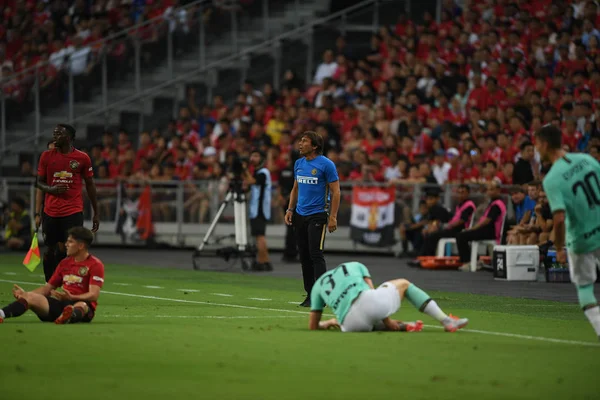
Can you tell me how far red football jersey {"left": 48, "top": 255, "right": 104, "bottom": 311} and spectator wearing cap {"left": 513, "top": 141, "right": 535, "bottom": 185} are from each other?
13.8 m

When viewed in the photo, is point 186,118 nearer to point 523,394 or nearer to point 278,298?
point 278,298

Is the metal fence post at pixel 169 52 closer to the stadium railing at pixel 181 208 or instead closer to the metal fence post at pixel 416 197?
the stadium railing at pixel 181 208

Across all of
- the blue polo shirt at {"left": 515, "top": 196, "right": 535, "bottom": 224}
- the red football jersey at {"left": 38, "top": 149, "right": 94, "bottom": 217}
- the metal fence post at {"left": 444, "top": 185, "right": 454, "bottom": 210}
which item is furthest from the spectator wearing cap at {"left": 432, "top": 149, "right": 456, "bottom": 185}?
the red football jersey at {"left": 38, "top": 149, "right": 94, "bottom": 217}

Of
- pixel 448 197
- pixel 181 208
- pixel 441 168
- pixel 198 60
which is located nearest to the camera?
pixel 448 197

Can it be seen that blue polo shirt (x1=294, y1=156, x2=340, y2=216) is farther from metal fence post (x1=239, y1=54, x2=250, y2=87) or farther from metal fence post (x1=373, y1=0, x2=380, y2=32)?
metal fence post (x1=239, y1=54, x2=250, y2=87)

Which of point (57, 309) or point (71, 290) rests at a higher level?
point (71, 290)

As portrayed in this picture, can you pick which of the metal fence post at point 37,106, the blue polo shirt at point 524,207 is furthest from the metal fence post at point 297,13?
the blue polo shirt at point 524,207

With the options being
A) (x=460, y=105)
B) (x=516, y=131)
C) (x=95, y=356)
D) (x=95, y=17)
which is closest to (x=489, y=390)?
(x=95, y=356)

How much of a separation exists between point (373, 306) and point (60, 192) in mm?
5755

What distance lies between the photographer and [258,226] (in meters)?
23.5

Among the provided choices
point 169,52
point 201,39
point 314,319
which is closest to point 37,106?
point 169,52

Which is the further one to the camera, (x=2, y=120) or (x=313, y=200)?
(x=2, y=120)

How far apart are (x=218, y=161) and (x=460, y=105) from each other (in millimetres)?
6496

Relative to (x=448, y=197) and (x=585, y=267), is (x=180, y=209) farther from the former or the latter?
(x=585, y=267)
